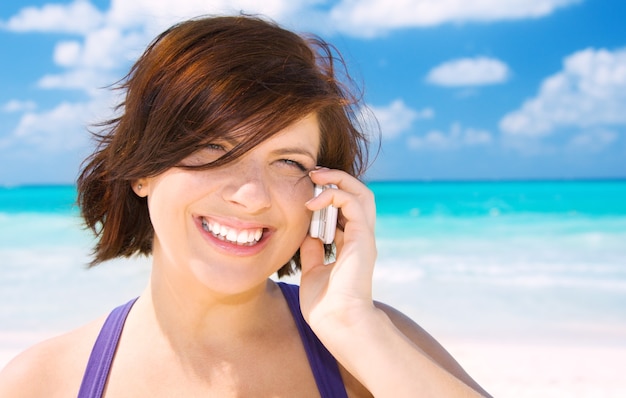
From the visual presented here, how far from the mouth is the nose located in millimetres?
82

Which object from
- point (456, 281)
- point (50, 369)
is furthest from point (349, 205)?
point (456, 281)

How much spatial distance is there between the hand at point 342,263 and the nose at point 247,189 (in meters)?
0.18

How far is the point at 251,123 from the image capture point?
6.21 ft

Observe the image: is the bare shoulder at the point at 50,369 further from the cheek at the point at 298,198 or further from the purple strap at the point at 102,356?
the cheek at the point at 298,198

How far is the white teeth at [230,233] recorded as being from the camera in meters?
1.96

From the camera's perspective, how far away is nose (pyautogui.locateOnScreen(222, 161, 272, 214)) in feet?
6.18

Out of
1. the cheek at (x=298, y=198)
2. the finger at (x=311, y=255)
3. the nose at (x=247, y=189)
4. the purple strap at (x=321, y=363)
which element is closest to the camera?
the nose at (x=247, y=189)

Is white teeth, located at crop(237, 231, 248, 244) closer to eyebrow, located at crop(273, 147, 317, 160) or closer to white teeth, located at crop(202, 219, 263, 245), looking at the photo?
white teeth, located at crop(202, 219, 263, 245)

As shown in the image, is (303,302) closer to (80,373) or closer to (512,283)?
(80,373)

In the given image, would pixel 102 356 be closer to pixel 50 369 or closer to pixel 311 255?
pixel 50 369

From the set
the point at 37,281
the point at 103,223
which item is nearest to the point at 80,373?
the point at 103,223

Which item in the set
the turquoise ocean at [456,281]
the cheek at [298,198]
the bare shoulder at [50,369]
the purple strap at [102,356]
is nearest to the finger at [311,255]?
the cheek at [298,198]

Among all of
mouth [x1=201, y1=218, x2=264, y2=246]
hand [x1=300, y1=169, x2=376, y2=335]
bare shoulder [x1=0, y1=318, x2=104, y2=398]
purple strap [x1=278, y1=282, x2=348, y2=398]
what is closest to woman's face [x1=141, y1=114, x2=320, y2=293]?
mouth [x1=201, y1=218, x2=264, y2=246]

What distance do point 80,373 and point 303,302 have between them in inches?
28.8
